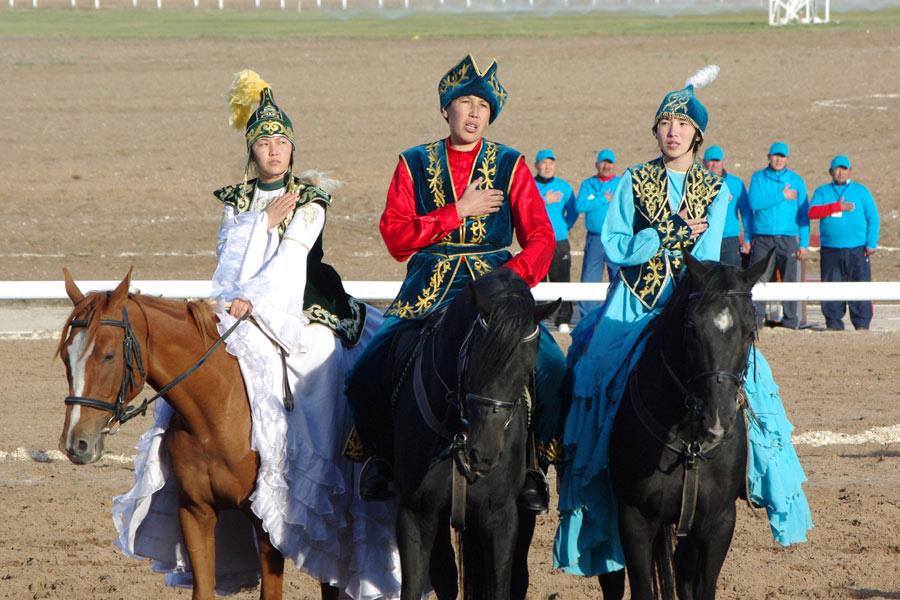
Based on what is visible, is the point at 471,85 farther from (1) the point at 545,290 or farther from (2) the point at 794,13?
(2) the point at 794,13

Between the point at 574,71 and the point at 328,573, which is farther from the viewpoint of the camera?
the point at 574,71

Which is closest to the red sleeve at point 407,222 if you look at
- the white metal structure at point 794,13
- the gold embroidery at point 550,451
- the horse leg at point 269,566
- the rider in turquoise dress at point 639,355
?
the rider in turquoise dress at point 639,355

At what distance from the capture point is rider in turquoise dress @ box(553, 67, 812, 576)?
4973mm

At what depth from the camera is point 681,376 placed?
175 inches

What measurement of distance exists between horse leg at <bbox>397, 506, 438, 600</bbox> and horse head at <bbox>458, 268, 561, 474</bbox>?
60cm

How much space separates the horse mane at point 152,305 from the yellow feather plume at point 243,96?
1065 mm

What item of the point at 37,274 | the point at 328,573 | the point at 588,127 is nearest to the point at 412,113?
the point at 588,127

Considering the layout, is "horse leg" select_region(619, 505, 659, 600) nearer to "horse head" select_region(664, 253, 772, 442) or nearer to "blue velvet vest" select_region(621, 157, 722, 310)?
"horse head" select_region(664, 253, 772, 442)

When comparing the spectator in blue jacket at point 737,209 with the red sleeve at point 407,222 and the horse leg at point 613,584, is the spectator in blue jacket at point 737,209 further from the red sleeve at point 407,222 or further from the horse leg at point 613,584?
the red sleeve at point 407,222

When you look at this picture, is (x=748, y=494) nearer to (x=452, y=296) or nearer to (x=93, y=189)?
(x=452, y=296)

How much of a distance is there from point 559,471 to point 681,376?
93 centimetres

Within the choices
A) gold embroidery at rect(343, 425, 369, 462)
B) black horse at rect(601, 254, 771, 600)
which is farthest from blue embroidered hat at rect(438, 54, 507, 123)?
gold embroidery at rect(343, 425, 369, 462)


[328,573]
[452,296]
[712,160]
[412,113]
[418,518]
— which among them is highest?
[412,113]

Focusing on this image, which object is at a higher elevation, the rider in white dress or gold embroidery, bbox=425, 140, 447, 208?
gold embroidery, bbox=425, 140, 447, 208
